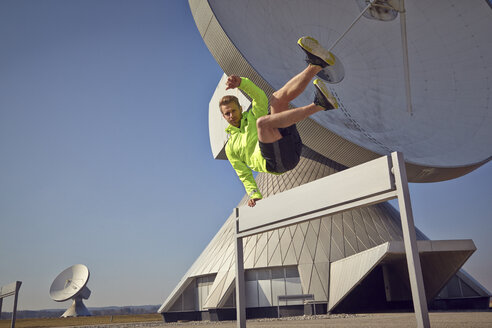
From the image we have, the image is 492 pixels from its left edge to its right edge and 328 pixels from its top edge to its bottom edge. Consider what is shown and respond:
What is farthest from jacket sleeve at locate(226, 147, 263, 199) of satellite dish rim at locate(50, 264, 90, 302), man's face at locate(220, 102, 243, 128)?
satellite dish rim at locate(50, 264, 90, 302)

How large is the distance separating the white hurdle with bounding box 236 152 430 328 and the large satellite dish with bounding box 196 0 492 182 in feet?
37.5

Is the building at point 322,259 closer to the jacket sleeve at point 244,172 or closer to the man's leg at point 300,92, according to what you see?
the jacket sleeve at point 244,172

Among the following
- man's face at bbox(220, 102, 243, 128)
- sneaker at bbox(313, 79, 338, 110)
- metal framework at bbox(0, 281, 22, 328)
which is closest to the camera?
sneaker at bbox(313, 79, 338, 110)

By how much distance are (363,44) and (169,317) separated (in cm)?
2042

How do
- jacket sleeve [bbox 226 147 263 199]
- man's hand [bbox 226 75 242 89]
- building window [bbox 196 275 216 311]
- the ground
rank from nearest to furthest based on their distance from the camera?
man's hand [bbox 226 75 242 89], jacket sleeve [bbox 226 147 263 199], the ground, building window [bbox 196 275 216 311]

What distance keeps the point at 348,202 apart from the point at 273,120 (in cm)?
147

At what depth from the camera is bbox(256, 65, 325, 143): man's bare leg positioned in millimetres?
4829

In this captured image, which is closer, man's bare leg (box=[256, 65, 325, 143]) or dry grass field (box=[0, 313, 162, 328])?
man's bare leg (box=[256, 65, 325, 143])

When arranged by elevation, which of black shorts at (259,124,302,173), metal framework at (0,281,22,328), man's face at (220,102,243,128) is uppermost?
man's face at (220,102,243,128)

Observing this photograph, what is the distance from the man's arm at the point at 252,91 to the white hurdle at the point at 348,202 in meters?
1.29

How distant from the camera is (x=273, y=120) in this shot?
5.05 meters

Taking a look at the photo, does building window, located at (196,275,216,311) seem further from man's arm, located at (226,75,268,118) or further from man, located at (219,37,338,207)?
man's arm, located at (226,75,268,118)

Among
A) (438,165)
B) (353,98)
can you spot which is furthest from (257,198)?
(438,165)

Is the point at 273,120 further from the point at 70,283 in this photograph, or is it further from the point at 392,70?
the point at 70,283
